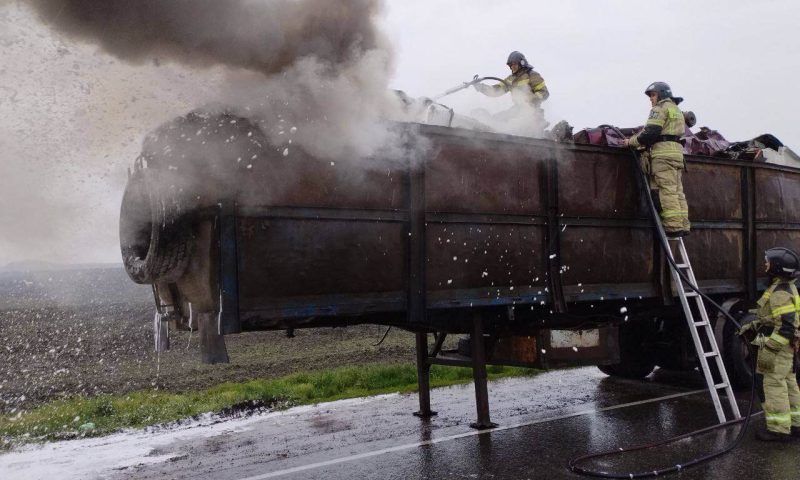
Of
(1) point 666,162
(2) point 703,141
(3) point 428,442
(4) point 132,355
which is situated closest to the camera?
(3) point 428,442

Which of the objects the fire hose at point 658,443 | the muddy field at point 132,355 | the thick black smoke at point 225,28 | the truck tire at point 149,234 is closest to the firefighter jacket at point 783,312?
the fire hose at point 658,443

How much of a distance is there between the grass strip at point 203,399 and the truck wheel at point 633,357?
125cm

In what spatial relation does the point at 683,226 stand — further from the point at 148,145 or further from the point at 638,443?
the point at 148,145

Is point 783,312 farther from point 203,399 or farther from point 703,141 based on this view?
point 203,399

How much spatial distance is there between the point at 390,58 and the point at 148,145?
182 centimetres

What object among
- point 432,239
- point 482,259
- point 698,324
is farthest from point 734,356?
point 432,239

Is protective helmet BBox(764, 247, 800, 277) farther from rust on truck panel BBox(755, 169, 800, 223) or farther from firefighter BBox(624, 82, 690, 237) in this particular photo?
rust on truck panel BBox(755, 169, 800, 223)

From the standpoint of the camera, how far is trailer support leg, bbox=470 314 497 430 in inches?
221

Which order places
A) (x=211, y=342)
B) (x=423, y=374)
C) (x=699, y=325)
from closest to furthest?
(x=211, y=342) < (x=699, y=325) < (x=423, y=374)

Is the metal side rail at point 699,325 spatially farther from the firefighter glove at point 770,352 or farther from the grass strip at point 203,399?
the grass strip at point 203,399

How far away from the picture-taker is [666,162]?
239 inches

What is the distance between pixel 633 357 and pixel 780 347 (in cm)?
316

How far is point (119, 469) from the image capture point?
5.30m

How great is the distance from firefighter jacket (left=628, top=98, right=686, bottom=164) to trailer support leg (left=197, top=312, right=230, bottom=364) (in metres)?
4.08
